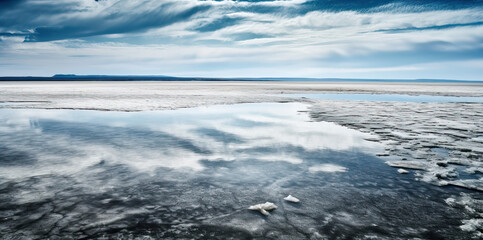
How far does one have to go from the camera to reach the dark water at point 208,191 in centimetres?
290

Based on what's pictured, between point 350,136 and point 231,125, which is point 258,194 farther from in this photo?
point 231,125

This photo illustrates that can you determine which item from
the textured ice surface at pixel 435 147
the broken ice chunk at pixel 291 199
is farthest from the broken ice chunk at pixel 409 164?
the broken ice chunk at pixel 291 199

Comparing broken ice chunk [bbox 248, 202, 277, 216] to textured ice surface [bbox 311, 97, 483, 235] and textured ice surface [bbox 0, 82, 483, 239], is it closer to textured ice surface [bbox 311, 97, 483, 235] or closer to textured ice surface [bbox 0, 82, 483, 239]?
textured ice surface [bbox 0, 82, 483, 239]

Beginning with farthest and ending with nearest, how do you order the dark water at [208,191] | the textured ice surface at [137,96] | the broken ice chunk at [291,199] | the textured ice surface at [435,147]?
the textured ice surface at [137,96] < the textured ice surface at [435,147] < the broken ice chunk at [291,199] < the dark water at [208,191]

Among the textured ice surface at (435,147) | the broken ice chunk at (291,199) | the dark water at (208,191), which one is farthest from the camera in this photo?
the textured ice surface at (435,147)

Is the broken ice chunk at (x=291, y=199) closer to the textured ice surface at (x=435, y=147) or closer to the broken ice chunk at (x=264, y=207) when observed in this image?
the broken ice chunk at (x=264, y=207)

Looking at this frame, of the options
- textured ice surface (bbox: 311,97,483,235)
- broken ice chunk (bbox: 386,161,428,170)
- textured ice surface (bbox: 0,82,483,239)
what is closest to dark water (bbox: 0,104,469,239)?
textured ice surface (bbox: 0,82,483,239)

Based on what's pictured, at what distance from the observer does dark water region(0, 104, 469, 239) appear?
2.90 m

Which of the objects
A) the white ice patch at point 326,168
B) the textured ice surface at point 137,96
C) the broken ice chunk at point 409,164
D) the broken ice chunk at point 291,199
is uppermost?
the broken ice chunk at point 291,199

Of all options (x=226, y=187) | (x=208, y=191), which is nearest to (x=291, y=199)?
(x=226, y=187)

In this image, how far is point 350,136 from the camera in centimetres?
771

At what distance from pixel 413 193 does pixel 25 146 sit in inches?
283

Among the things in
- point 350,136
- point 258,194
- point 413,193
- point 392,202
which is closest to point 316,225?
point 258,194

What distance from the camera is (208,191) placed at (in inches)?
153
